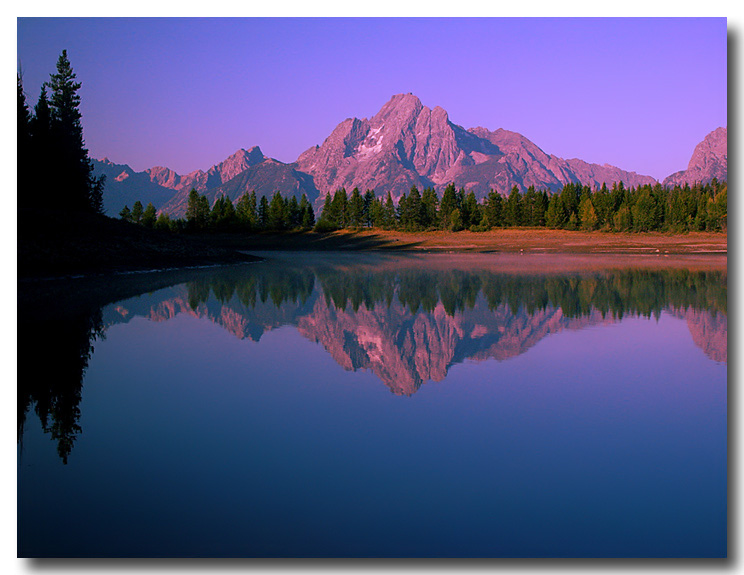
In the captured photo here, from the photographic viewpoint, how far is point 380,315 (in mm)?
17844

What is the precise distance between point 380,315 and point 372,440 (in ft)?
35.2

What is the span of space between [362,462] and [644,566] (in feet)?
8.62

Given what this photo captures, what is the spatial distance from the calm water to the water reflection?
0.39 feet

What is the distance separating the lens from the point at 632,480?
6.17 m

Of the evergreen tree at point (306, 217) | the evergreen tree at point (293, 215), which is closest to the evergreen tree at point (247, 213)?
the evergreen tree at point (293, 215)

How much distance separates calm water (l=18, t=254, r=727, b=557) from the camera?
5.29 meters

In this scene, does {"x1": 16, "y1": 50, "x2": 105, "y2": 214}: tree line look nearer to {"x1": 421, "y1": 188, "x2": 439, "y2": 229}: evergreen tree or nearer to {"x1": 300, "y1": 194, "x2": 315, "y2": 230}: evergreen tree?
{"x1": 300, "y1": 194, "x2": 315, "y2": 230}: evergreen tree

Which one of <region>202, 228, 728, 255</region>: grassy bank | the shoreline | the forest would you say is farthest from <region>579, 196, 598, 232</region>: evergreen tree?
the shoreline

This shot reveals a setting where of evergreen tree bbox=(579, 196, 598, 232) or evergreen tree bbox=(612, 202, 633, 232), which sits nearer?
evergreen tree bbox=(612, 202, 633, 232)

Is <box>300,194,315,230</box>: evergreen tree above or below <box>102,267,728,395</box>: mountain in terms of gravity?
above

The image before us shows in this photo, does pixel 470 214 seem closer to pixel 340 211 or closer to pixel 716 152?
pixel 340 211

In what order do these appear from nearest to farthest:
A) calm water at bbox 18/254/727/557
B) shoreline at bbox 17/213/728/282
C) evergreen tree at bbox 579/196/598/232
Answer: calm water at bbox 18/254/727/557
shoreline at bbox 17/213/728/282
evergreen tree at bbox 579/196/598/232

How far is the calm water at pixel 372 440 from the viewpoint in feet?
17.4

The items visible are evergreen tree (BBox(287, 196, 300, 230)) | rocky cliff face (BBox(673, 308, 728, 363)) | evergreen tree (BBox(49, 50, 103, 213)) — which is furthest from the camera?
evergreen tree (BBox(287, 196, 300, 230))
